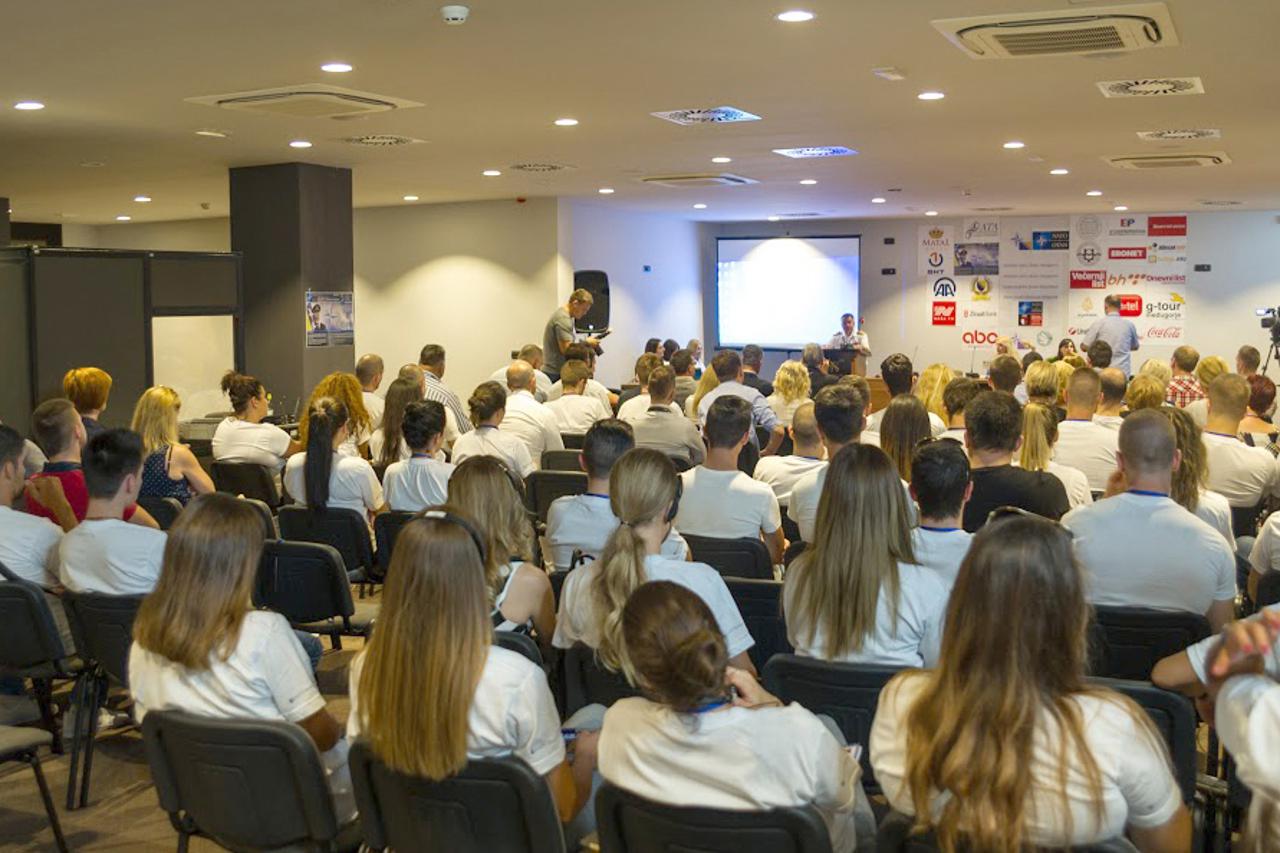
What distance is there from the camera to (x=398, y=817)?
2.57m

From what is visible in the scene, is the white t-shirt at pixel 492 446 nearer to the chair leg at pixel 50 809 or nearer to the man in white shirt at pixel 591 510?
the man in white shirt at pixel 591 510

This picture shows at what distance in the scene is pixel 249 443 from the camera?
22.2ft

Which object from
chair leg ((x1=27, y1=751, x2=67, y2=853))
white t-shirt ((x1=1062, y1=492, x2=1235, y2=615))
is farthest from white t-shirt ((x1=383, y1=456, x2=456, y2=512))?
white t-shirt ((x1=1062, y1=492, x2=1235, y2=615))

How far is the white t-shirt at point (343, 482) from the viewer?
5.80 meters

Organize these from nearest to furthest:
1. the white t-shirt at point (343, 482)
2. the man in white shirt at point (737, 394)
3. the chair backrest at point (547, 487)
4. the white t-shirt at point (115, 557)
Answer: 1. the white t-shirt at point (115, 557)
2. the white t-shirt at point (343, 482)
3. the chair backrest at point (547, 487)
4. the man in white shirt at point (737, 394)

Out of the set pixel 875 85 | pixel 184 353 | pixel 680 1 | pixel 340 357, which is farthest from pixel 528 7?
pixel 340 357

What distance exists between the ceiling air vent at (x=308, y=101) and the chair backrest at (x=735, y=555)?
12.7ft

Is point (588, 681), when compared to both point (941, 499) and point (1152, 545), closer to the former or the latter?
point (941, 499)

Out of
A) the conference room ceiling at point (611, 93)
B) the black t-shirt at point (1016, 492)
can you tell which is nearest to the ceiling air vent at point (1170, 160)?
the conference room ceiling at point (611, 93)

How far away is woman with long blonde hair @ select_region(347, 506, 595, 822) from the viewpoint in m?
2.46

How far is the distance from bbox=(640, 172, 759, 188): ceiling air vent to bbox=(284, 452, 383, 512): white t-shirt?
285 inches

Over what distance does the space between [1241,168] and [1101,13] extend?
7620mm

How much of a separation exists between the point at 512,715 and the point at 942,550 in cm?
159

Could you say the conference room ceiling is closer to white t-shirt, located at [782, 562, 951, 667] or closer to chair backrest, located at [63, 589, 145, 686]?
chair backrest, located at [63, 589, 145, 686]
